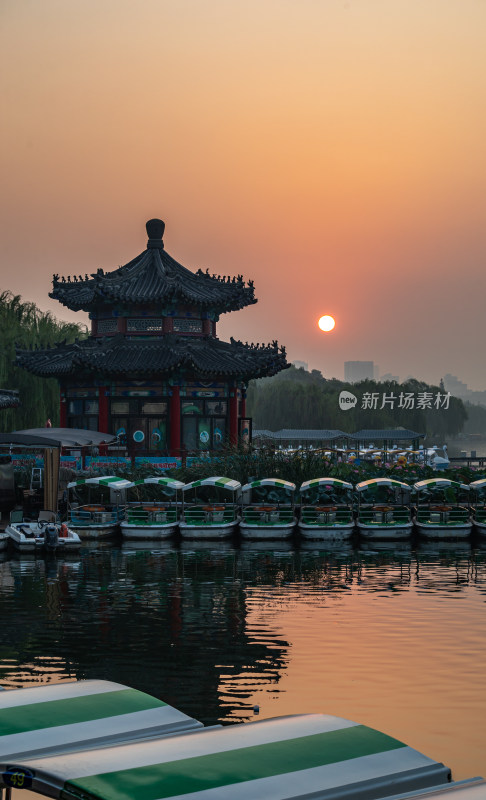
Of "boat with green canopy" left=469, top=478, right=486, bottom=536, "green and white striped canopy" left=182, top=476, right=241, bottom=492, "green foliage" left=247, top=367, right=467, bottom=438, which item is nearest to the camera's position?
"green and white striped canopy" left=182, top=476, right=241, bottom=492

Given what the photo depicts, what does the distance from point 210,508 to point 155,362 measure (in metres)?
15.3

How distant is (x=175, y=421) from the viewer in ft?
208

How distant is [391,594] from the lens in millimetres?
35969

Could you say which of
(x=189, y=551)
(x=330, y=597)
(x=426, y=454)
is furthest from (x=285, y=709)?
(x=426, y=454)

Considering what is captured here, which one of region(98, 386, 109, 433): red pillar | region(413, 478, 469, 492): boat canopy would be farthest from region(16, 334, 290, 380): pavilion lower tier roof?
region(413, 478, 469, 492): boat canopy

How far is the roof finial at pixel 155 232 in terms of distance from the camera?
237 ft

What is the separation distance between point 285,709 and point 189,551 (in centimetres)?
2571

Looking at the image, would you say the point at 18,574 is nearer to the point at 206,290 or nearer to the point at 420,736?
the point at 420,736

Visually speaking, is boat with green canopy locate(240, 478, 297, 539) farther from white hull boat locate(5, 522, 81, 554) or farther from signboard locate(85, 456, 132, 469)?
white hull boat locate(5, 522, 81, 554)

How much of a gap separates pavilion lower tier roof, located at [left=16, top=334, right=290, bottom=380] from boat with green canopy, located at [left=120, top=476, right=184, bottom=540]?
10.6 meters

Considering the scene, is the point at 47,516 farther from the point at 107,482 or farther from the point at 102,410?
the point at 102,410

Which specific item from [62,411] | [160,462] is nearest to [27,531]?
[160,462]

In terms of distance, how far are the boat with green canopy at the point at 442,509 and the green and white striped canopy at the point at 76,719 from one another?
38.7 metres

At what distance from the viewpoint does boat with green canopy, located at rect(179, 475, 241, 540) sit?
162 ft
